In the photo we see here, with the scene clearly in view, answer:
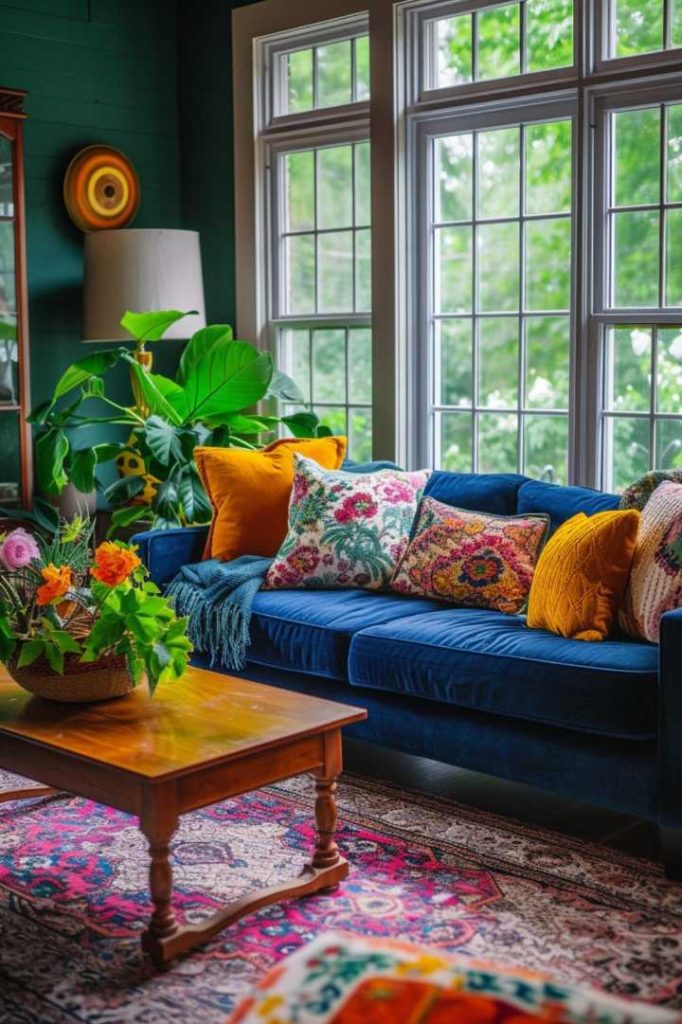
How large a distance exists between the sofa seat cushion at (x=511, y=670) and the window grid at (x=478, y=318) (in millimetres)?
1299

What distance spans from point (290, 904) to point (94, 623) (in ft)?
2.60

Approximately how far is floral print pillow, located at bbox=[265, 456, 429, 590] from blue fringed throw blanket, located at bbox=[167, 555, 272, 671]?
0.34ft

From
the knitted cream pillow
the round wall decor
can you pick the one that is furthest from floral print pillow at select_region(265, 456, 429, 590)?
the round wall decor

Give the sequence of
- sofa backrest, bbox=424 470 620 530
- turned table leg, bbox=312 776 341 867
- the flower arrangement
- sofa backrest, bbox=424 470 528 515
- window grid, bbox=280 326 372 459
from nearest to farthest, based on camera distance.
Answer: the flower arrangement
turned table leg, bbox=312 776 341 867
sofa backrest, bbox=424 470 620 530
sofa backrest, bbox=424 470 528 515
window grid, bbox=280 326 372 459

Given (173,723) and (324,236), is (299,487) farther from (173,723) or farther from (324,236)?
(324,236)

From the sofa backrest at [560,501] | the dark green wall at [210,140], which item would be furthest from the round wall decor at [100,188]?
the sofa backrest at [560,501]

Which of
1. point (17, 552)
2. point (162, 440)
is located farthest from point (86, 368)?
point (17, 552)

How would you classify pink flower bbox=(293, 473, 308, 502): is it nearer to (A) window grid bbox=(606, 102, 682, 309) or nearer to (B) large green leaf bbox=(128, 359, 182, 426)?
(B) large green leaf bbox=(128, 359, 182, 426)

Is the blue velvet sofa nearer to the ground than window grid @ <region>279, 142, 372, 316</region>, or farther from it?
nearer to the ground

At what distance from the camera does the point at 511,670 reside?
3348 mm

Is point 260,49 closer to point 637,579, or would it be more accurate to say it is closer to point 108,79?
point 108,79

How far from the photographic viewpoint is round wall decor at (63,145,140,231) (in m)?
5.63

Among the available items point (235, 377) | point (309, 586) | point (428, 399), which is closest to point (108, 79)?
point (235, 377)

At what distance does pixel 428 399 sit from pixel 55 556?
2.41m
